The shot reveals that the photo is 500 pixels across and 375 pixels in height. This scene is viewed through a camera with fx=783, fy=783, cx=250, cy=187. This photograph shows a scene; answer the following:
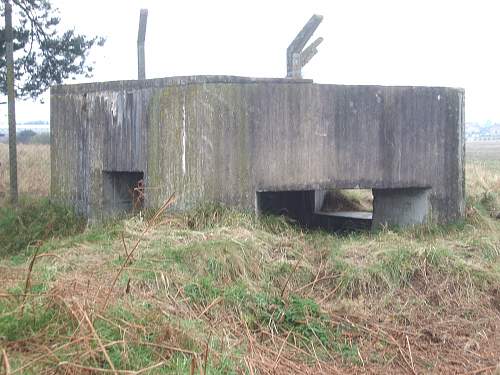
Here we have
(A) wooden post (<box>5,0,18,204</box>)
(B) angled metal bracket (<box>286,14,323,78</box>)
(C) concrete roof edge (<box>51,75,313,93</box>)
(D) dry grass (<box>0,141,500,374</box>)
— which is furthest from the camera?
(A) wooden post (<box>5,0,18,204</box>)

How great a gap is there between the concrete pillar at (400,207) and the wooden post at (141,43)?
358 centimetres

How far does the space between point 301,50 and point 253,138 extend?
1.91 m

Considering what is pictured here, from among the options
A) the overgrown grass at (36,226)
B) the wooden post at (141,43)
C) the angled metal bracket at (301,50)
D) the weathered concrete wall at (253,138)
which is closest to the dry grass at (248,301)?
the weathered concrete wall at (253,138)

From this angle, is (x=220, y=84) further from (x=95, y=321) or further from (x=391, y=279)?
(x=95, y=321)

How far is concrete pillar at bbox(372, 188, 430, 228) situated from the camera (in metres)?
9.94

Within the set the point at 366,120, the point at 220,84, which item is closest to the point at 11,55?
the point at 220,84

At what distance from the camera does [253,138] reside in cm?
885

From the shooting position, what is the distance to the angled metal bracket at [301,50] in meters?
9.98

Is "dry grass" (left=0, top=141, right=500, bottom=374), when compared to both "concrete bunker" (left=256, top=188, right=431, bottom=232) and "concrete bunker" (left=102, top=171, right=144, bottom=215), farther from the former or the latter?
"concrete bunker" (left=102, top=171, right=144, bottom=215)

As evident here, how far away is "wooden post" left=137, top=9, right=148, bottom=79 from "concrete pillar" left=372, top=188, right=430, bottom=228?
3.58 m

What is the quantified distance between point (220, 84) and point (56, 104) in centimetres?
283

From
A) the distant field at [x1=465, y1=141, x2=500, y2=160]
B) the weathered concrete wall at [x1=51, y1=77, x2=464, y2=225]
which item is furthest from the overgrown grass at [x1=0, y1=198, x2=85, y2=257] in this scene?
the distant field at [x1=465, y1=141, x2=500, y2=160]

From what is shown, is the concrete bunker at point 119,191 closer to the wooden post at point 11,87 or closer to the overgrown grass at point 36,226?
the overgrown grass at point 36,226

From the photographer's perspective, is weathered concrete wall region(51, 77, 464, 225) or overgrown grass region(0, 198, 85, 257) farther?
overgrown grass region(0, 198, 85, 257)
